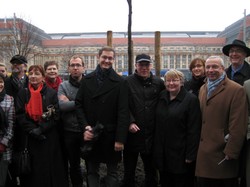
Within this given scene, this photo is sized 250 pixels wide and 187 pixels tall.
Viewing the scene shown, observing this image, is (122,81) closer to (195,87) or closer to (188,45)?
(195,87)

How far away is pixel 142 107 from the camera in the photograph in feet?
13.3

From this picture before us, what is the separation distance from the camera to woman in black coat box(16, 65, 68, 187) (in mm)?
3811

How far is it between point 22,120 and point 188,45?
74.5 meters

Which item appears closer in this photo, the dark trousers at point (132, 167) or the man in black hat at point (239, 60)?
the man in black hat at point (239, 60)

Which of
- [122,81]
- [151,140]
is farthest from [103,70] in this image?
[151,140]

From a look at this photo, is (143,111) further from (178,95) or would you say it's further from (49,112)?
(49,112)

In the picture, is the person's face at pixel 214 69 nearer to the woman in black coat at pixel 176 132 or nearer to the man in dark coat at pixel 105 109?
the woman in black coat at pixel 176 132

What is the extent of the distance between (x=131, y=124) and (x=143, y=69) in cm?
76

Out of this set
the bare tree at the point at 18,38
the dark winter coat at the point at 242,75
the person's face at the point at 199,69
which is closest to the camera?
the dark winter coat at the point at 242,75

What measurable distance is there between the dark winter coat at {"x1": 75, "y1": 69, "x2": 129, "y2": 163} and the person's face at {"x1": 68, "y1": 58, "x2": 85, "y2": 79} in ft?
1.20

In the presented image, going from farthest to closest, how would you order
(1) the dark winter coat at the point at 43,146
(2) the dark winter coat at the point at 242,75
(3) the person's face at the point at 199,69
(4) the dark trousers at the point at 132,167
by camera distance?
(3) the person's face at the point at 199,69
(4) the dark trousers at the point at 132,167
(2) the dark winter coat at the point at 242,75
(1) the dark winter coat at the point at 43,146

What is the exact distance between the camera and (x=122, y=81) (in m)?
3.81

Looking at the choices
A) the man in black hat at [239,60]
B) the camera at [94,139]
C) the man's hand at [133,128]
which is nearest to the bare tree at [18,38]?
the man's hand at [133,128]

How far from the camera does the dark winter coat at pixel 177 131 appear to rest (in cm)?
357
